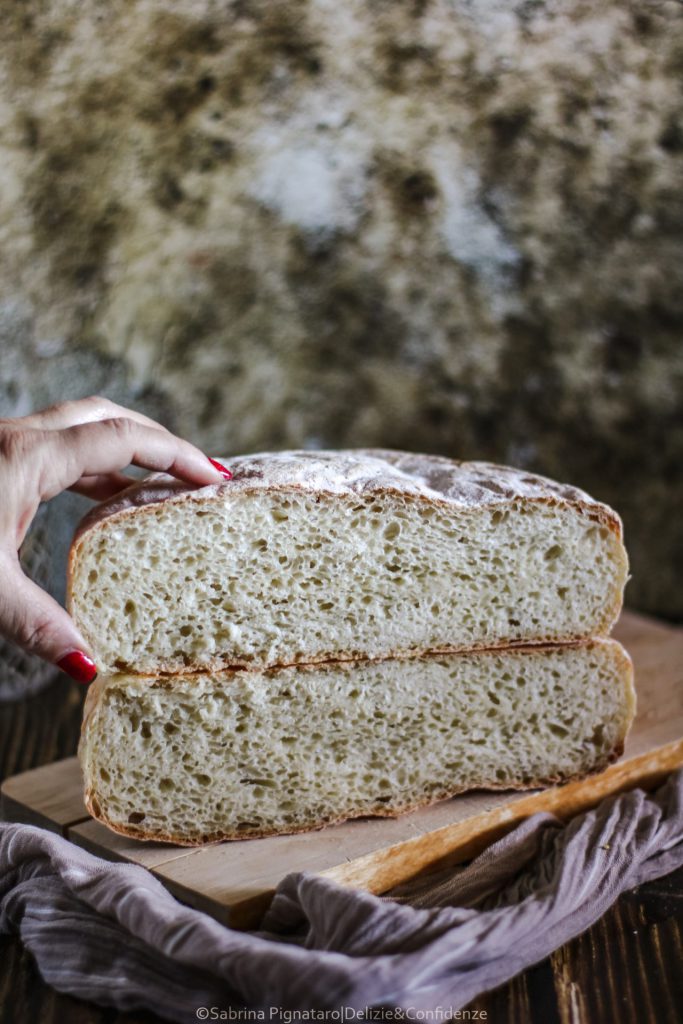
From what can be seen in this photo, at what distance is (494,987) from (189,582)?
3.39ft

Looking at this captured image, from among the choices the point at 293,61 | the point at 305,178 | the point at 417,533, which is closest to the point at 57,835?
the point at 417,533

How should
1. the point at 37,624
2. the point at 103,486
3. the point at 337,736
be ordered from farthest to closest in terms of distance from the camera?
1. the point at 103,486
2. the point at 337,736
3. the point at 37,624

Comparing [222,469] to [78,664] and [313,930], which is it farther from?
[313,930]

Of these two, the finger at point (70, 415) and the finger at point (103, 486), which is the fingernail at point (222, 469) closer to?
the finger at point (70, 415)

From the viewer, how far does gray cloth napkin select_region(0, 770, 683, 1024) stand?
1793 mm

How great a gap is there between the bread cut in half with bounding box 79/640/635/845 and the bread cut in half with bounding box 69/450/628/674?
0.20ft

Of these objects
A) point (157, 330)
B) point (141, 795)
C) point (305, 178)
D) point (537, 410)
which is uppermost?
point (305, 178)

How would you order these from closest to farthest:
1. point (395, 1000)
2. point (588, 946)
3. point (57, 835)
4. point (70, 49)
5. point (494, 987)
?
point (395, 1000)
point (494, 987)
point (588, 946)
point (57, 835)
point (70, 49)

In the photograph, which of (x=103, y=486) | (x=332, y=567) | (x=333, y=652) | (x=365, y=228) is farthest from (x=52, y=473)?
(x=365, y=228)

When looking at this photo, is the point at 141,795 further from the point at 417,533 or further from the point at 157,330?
the point at 157,330

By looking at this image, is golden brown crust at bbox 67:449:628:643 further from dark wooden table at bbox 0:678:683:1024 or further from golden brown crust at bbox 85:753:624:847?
dark wooden table at bbox 0:678:683:1024

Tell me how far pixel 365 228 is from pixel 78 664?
2.47 metres

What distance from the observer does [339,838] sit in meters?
2.40

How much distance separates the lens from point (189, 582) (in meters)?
2.32
